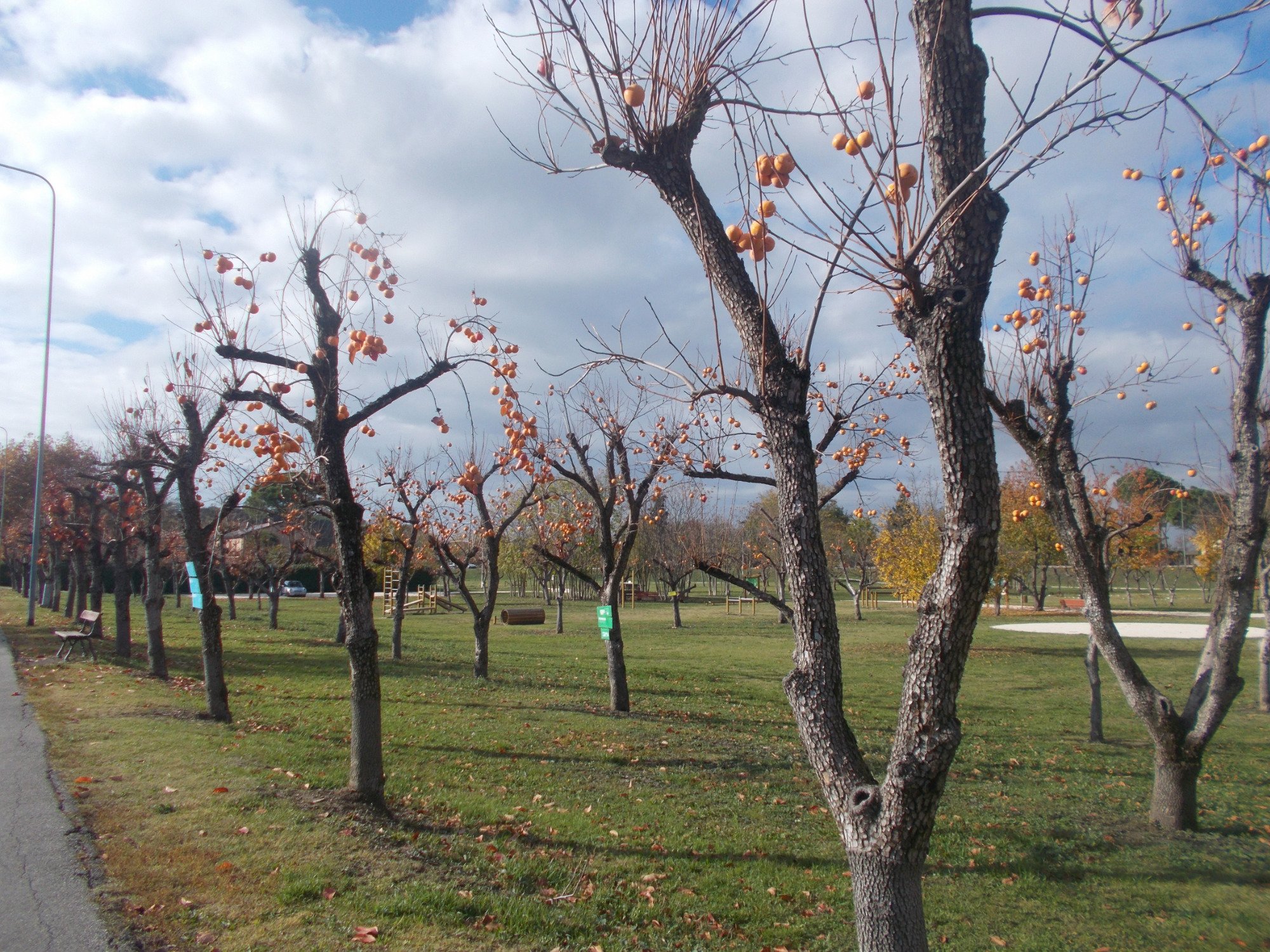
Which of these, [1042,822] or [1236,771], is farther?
[1236,771]

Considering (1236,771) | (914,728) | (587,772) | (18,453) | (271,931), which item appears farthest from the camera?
(18,453)

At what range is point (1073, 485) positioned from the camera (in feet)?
24.1

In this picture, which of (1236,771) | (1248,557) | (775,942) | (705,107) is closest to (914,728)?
(775,942)

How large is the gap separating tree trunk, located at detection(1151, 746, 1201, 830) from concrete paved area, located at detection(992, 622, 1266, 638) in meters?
20.5

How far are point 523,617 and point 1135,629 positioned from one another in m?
25.1

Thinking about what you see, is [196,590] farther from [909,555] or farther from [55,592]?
[909,555]

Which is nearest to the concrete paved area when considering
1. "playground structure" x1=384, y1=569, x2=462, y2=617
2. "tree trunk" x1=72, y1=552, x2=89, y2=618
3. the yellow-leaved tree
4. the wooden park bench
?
the yellow-leaved tree

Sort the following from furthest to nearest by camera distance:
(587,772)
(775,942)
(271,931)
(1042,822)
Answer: (587,772), (1042,822), (775,942), (271,931)

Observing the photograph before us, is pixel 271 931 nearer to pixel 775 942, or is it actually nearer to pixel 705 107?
pixel 775 942

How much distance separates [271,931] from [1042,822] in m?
6.77

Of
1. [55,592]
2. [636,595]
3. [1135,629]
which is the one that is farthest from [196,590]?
[636,595]

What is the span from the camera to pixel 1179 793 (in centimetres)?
685

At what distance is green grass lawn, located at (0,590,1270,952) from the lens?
461 cm

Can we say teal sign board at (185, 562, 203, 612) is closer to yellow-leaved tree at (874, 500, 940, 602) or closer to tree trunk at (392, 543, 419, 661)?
tree trunk at (392, 543, 419, 661)
